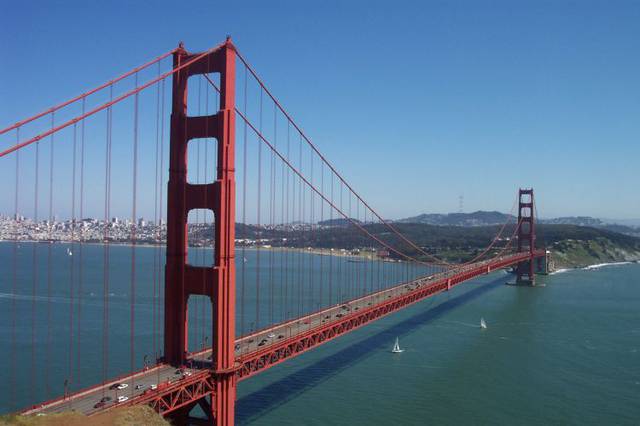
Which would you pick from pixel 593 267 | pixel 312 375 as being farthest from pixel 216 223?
pixel 593 267

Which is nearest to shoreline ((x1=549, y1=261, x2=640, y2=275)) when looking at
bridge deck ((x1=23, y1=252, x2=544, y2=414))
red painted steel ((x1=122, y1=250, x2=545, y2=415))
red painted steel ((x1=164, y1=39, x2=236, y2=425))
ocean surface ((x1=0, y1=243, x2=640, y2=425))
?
ocean surface ((x1=0, y1=243, x2=640, y2=425))

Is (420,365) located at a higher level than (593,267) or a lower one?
lower

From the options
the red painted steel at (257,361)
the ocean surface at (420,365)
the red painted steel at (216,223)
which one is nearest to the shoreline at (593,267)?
the ocean surface at (420,365)

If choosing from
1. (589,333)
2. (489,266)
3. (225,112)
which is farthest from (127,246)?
(225,112)

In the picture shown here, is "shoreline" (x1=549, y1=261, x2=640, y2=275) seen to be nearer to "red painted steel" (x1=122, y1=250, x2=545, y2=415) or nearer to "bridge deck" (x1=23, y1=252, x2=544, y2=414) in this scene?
"red painted steel" (x1=122, y1=250, x2=545, y2=415)

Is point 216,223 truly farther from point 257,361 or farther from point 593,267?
point 593,267

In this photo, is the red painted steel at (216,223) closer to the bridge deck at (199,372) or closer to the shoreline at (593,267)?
the bridge deck at (199,372)
